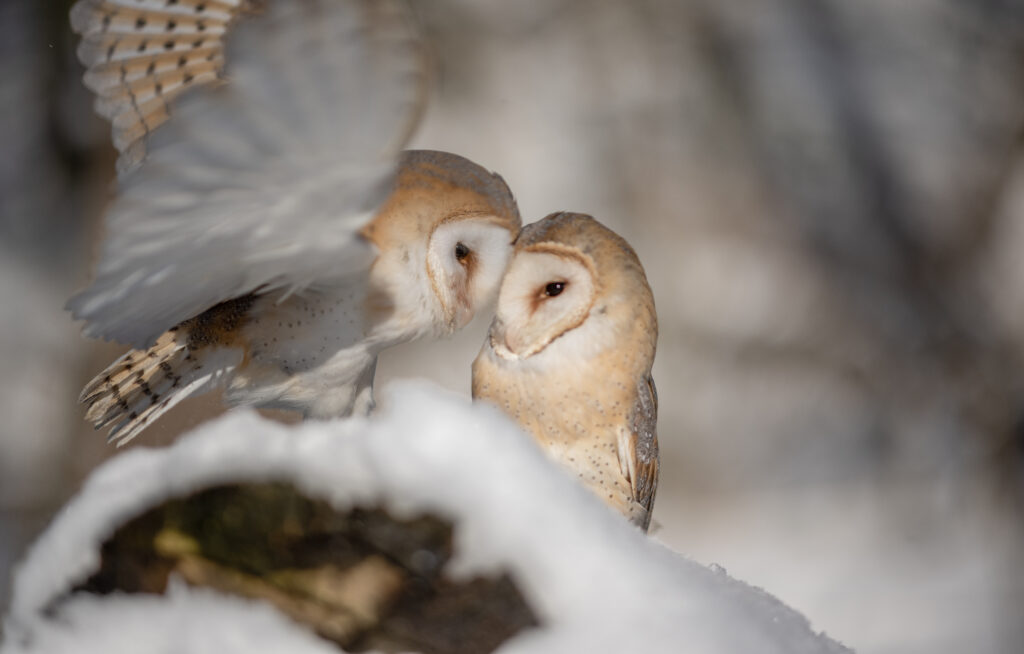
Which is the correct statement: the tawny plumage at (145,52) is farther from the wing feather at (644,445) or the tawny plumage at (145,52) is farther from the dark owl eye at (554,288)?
the wing feather at (644,445)

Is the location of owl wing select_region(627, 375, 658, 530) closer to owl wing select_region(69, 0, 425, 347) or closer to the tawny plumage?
owl wing select_region(69, 0, 425, 347)

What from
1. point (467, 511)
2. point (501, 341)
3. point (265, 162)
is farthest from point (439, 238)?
point (467, 511)

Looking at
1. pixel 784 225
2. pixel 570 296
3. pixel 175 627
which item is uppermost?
pixel 784 225

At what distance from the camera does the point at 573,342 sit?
0.71 m

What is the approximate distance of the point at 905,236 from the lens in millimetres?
1477

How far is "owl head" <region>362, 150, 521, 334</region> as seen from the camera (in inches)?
27.7

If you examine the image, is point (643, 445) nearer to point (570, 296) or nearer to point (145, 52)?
point (570, 296)

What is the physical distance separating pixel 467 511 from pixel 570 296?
1.16ft

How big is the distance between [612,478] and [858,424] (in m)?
0.95

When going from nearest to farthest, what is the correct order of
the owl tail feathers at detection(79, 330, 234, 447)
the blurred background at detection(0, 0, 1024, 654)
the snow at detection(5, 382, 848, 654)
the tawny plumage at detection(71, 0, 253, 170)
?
the snow at detection(5, 382, 848, 654)
the tawny plumage at detection(71, 0, 253, 170)
the owl tail feathers at detection(79, 330, 234, 447)
the blurred background at detection(0, 0, 1024, 654)

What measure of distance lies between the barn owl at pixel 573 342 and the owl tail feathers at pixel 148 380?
285 mm

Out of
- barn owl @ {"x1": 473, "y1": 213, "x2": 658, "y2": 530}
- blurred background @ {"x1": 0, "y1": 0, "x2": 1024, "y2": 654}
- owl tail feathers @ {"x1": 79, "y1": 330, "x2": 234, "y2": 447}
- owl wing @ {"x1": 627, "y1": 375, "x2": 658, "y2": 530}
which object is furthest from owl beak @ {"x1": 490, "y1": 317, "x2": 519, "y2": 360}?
blurred background @ {"x1": 0, "y1": 0, "x2": 1024, "y2": 654}

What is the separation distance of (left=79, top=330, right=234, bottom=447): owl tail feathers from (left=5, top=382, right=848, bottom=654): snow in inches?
13.6

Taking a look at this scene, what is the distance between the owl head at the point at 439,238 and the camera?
703 mm
